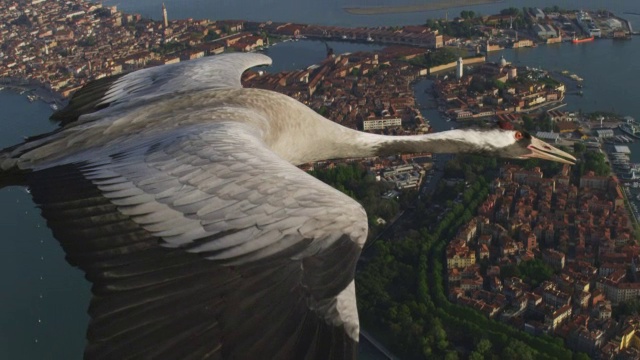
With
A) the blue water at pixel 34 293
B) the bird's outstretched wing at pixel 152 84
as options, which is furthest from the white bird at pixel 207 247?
the blue water at pixel 34 293

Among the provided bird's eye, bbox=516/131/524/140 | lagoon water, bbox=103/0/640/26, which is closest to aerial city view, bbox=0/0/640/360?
bird's eye, bbox=516/131/524/140

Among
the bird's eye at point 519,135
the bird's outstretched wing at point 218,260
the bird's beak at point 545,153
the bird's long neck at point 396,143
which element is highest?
the bird's outstretched wing at point 218,260

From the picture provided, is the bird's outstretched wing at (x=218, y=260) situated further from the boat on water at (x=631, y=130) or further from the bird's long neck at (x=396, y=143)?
the boat on water at (x=631, y=130)

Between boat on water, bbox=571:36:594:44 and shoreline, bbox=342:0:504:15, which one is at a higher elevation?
shoreline, bbox=342:0:504:15

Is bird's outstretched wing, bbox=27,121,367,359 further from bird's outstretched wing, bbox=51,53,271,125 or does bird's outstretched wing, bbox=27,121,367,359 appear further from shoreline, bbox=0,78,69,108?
shoreline, bbox=0,78,69,108

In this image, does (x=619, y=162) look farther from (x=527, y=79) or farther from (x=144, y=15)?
(x=144, y=15)

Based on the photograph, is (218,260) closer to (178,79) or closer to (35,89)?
(178,79)

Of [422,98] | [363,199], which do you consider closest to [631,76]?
[422,98]
